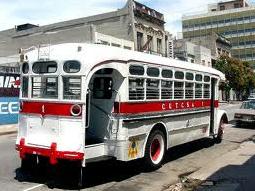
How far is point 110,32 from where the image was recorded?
48.9 meters

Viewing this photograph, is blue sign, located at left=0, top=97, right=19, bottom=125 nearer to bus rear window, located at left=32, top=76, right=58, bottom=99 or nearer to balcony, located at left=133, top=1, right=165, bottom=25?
bus rear window, located at left=32, top=76, right=58, bottom=99

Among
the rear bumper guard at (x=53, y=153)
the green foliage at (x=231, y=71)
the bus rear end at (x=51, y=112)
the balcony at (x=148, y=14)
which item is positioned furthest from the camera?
the green foliage at (x=231, y=71)

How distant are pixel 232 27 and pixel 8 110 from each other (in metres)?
111

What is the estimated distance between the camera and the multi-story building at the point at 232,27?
408 feet

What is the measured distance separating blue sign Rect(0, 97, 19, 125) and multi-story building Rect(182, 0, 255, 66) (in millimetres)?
100837

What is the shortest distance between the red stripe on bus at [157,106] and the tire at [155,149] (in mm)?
659

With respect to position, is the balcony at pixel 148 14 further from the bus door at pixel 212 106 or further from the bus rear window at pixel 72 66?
the bus rear window at pixel 72 66

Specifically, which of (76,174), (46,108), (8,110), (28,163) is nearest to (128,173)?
(76,174)

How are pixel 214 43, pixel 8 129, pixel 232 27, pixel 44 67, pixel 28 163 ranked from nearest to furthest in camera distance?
pixel 44 67
pixel 28 163
pixel 8 129
pixel 214 43
pixel 232 27

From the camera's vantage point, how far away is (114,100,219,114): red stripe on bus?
10305mm

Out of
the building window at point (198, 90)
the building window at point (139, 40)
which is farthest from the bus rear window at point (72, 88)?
the building window at point (139, 40)

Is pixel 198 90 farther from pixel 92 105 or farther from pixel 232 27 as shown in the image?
pixel 232 27

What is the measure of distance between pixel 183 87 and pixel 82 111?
450 cm

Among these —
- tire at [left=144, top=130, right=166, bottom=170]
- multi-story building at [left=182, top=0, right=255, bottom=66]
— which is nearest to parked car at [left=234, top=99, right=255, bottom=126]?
tire at [left=144, top=130, right=166, bottom=170]
